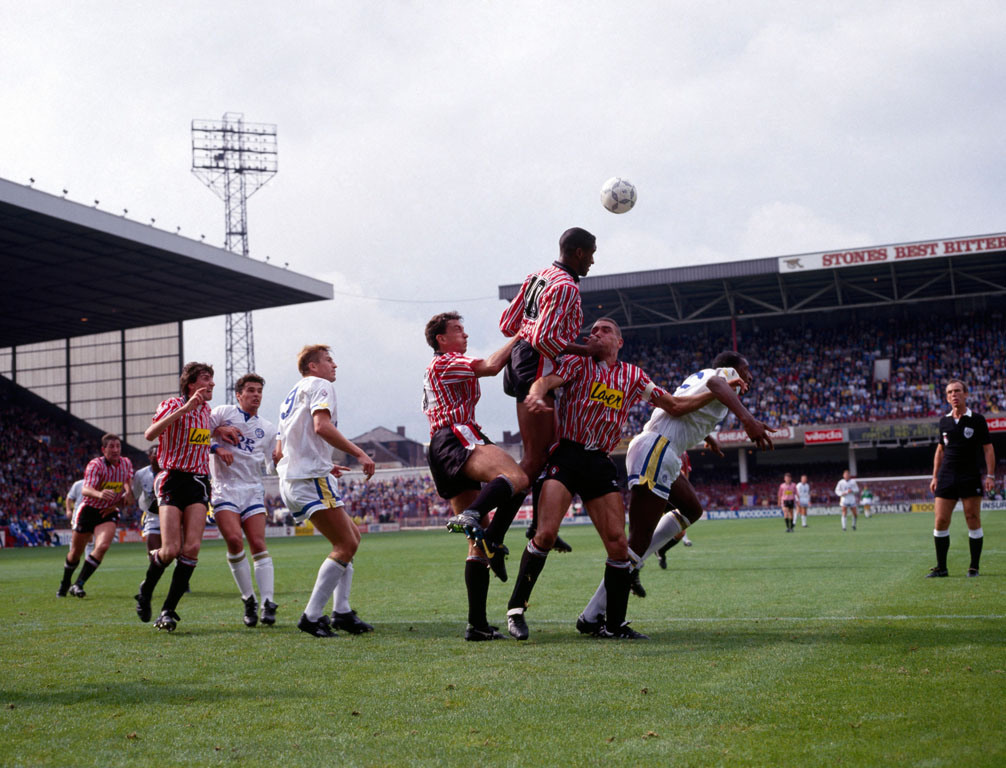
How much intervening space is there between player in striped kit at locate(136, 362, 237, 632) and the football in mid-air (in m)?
3.66

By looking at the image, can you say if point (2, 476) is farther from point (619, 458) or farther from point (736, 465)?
point (736, 465)

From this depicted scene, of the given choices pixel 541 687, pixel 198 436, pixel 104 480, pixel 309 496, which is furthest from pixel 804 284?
pixel 541 687

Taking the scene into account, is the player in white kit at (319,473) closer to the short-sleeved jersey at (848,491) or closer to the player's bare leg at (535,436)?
the player's bare leg at (535,436)

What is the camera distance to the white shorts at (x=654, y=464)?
7145mm

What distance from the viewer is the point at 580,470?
251 inches

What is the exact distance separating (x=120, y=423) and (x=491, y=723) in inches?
1987

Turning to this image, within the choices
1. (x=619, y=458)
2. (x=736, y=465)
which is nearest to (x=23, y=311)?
(x=619, y=458)

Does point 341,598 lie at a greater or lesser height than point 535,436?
lesser

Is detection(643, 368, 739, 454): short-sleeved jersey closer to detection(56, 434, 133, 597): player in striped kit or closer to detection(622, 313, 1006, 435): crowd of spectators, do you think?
detection(56, 434, 133, 597): player in striped kit

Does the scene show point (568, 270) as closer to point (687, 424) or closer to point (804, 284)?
point (687, 424)

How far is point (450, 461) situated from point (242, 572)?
2972 millimetres

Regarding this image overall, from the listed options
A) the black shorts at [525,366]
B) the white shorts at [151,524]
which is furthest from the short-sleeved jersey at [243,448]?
the white shorts at [151,524]

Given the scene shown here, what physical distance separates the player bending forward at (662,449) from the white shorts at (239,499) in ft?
10.6

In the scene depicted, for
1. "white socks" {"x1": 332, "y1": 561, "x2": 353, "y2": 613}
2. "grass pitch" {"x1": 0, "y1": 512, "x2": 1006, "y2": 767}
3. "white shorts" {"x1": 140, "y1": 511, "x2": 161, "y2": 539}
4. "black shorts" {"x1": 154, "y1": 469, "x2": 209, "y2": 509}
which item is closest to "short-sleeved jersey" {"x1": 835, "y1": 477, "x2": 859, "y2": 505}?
"grass pitch" {"x1": 0, "y1": 512, "x2": 1006, "y2": 767}
